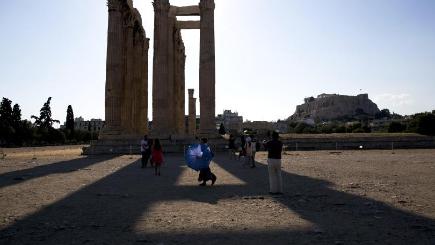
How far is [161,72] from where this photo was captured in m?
49.3

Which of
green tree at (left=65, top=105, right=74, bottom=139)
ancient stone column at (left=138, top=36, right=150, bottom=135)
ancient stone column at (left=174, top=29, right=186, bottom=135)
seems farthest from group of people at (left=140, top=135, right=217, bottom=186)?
green tree at (left=65, top=105, right=74, bottom=139)

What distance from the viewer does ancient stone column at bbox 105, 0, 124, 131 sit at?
156 ft

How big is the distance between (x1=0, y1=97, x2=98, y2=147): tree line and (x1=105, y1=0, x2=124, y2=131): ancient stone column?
46000 mm

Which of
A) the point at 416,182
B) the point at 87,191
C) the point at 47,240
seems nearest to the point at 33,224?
the point at 47,240

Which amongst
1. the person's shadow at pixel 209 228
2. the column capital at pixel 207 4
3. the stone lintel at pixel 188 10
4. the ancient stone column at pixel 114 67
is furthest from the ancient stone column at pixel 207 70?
the person's shadow at pixel 209 228

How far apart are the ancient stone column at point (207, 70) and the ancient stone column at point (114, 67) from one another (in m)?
8.51

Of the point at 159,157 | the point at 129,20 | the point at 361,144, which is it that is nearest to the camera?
the point at 159,157

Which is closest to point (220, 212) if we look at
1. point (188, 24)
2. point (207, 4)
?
point (207, 4)

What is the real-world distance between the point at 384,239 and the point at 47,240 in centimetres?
622

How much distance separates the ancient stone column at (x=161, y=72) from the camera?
49125 mm

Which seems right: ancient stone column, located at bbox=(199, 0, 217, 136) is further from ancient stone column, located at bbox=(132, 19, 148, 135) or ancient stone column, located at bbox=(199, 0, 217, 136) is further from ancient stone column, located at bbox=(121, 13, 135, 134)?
ancient stone column, located at bbox=(132, 19, 148, 135)

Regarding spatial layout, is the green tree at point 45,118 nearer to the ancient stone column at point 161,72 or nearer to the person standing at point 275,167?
the ancient stone column at point 161,72

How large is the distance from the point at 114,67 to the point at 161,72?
4951 millimetres

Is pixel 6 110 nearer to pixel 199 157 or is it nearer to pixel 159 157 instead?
pixel 159 157
